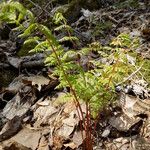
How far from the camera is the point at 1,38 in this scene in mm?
6266

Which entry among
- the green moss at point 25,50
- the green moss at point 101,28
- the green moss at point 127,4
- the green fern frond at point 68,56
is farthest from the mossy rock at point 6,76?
the green moss at point 127,4

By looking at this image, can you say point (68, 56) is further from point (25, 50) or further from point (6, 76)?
point (25, 50)

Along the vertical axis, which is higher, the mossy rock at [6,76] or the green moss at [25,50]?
the green moss at [25,50]

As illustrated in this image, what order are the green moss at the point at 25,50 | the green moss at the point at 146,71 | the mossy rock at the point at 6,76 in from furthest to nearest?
1. the green moss at the point at 25,50
2. the mossy rock at the point at 6,76
3. the green moss at the point at 146,71

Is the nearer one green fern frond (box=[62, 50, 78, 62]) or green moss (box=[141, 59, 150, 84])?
green fern frond (box=[62, 50, 78, 62])

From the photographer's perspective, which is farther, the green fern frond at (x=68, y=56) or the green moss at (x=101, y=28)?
the green moss at (x=101, y=28)

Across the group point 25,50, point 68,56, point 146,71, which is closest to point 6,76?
point 25,50

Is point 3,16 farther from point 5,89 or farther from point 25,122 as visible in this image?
point 5,89

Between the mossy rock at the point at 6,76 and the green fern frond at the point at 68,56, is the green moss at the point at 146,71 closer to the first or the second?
the green fern frond at the point at 68,56

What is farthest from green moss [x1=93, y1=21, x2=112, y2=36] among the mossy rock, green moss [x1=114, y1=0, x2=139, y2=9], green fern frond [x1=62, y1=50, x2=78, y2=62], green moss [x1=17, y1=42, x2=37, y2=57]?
the mossy rock

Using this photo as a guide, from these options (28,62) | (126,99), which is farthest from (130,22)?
(126,99)

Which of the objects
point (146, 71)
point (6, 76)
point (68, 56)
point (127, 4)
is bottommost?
point (6, 76)

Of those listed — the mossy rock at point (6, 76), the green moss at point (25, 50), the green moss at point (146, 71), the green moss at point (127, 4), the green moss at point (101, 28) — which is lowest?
the mossy rock at point (6, 76)

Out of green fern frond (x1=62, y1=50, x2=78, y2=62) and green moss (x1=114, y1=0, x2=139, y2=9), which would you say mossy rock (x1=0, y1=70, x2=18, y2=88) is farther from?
green moss (x1=114, y1=0, x2=139, y2=9)
